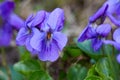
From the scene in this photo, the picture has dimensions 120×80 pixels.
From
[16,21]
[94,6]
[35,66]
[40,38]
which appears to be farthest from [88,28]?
[94,6]

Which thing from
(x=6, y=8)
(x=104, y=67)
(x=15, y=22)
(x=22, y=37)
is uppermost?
(x=6, y=8)

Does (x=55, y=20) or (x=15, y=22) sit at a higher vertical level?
(x=15, y=22)

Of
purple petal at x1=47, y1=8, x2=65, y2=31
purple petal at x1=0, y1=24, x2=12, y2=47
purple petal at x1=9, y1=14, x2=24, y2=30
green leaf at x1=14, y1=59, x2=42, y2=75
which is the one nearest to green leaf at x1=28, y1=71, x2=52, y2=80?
green leaf at x1=14, y1=59, x2=42, y2=75

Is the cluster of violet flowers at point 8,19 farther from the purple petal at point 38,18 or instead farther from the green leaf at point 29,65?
the purple petal at point 38,18

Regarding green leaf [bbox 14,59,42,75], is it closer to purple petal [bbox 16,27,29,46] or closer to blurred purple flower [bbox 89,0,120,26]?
purple petal [bbox 16,27,29,46]

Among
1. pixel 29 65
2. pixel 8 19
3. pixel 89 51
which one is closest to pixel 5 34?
pixel 8 19

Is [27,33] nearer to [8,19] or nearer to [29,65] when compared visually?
[29,65]

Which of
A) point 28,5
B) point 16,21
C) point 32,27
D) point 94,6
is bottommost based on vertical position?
point 32,27

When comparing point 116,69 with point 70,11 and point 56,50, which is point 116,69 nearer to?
point 56,50
